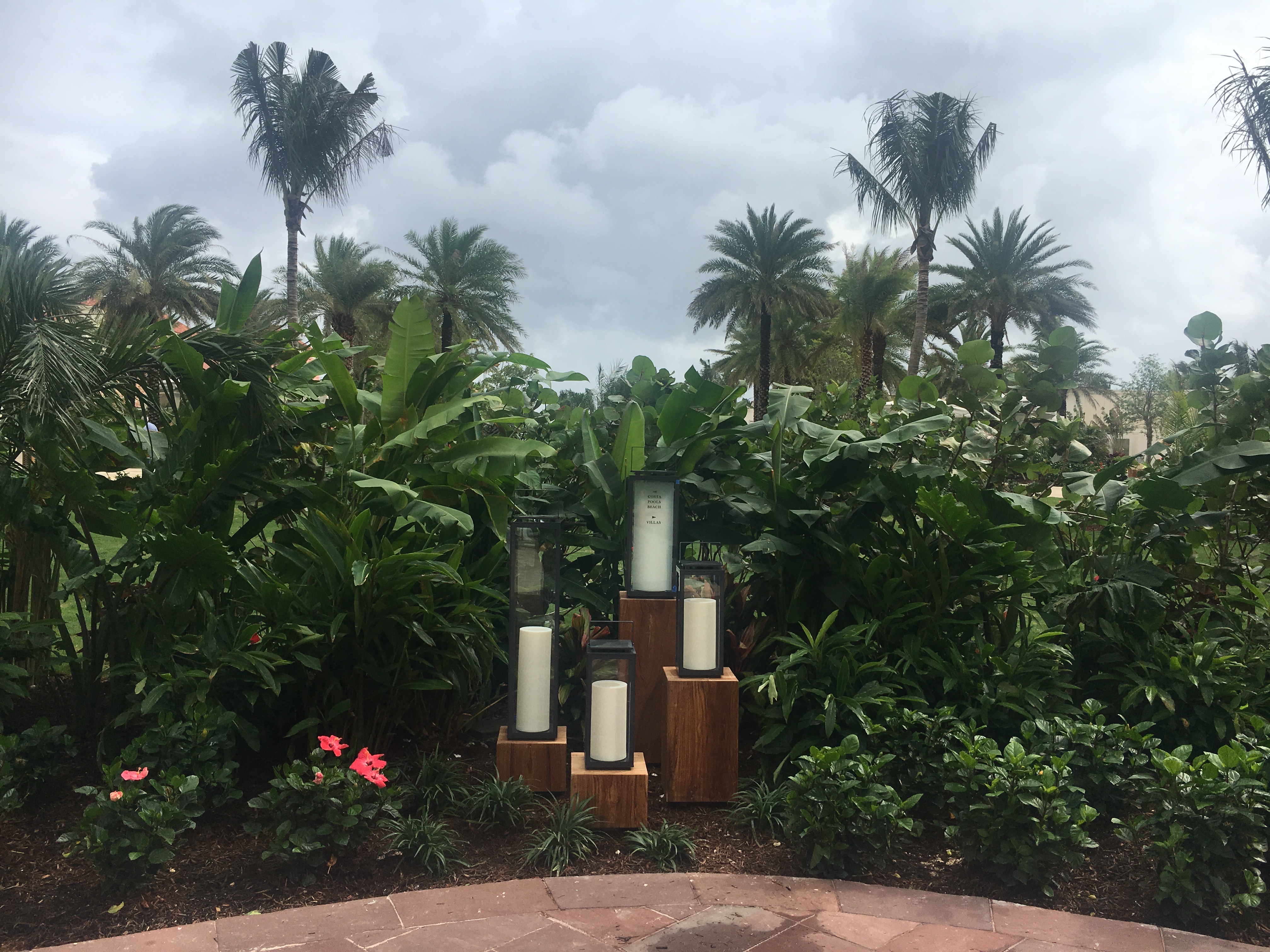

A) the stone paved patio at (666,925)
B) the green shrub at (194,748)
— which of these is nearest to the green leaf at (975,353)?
the stone paved patio at (666,925)

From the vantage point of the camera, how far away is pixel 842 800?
2.81 metres

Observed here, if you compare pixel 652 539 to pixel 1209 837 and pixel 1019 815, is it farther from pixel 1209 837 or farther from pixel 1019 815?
pixel 1209 837

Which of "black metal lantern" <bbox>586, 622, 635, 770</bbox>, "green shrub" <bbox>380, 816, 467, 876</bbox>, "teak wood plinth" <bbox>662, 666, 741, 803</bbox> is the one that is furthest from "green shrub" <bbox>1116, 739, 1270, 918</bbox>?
"green shrub" <bbox>380, 816, 467, 876</bbox>

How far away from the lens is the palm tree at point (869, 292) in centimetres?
2967

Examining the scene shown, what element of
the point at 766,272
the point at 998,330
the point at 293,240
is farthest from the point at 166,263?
the point at 998,330

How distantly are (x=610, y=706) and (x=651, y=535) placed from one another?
0.79 meters

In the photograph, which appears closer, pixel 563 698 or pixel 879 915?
pixel 879 915

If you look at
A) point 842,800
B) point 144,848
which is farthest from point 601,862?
point 144,848

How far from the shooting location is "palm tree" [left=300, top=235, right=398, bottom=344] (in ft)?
97.7

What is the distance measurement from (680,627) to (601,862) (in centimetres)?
91

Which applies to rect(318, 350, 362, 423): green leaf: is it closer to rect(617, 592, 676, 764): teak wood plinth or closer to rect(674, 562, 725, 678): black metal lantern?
rect(617, 592, 676, 764): teak wood plinth

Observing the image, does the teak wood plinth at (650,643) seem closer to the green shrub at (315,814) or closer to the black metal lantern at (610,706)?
the black metal lantern at (610,706)

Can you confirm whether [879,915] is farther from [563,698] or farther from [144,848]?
[144,848]

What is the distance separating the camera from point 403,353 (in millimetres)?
3602
